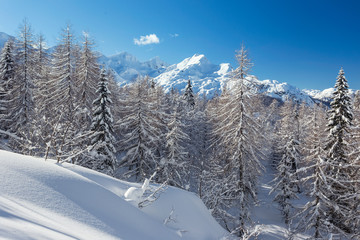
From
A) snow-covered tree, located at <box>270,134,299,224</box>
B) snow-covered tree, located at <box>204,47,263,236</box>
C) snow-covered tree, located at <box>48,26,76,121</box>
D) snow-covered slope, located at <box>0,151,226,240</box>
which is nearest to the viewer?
snow-covered slope, located at <box>0,151,226,240</box>

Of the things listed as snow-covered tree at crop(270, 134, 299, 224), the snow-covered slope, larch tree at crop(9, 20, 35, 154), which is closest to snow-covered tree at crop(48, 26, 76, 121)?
larch tree at crop(9, 20, 35, 154)

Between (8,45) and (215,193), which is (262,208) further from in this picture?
(8,45)

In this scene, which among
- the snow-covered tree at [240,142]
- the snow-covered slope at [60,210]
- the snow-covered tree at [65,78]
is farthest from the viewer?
the snow-covered tree at [65,78]

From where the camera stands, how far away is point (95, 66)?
21328 millimetres

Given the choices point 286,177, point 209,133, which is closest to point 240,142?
point 209,133

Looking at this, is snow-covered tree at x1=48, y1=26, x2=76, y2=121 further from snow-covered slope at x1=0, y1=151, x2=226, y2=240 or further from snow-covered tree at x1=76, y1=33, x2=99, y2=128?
snow-covered slope at x1=0, y1=151, x2=226, y2=240

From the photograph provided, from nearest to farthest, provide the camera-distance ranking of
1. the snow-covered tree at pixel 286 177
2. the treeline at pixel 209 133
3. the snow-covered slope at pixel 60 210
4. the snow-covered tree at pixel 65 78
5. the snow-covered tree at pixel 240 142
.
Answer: the snow-covered slope at pixel 60 210 < the treeline at pixel 209 133 < the snow-covered tree at pixel 240 142 < the snow-covered tree at pixel 65 78 < the snow-covered tree at pixel 286 177

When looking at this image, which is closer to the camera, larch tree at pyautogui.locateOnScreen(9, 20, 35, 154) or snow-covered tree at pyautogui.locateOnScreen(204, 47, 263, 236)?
snow-covered tree at pyautogui.locateOnScreen(204, 47, 263, 236)

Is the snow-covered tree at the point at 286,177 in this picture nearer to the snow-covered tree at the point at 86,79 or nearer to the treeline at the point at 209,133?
the treeline at the point at 209,133

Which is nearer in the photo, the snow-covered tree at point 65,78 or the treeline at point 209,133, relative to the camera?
the treeline at point 209,133

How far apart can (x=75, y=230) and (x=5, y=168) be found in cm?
202

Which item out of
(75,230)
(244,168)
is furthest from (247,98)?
(75,230)

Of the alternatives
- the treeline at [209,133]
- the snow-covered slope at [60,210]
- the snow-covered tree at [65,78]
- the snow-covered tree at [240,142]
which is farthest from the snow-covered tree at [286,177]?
the snow-covered tree at [65,78]

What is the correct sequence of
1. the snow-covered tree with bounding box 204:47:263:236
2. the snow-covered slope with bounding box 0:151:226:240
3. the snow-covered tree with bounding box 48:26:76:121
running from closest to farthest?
the snow-covered slope with bounding box 0:151:226:240 → the snow-covered tree with bounding box 204:47:263:236 → the snow-covered tree with bounding box 48:26:76:121
